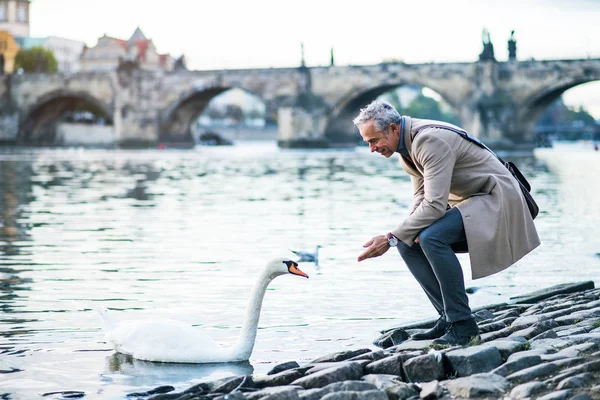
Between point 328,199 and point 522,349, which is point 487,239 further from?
point 328,199

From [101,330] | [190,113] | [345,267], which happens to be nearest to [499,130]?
[190,113]

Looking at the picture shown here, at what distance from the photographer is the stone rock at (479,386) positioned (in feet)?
13.2

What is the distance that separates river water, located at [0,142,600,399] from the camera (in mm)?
5592

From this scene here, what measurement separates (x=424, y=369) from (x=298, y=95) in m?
53.4

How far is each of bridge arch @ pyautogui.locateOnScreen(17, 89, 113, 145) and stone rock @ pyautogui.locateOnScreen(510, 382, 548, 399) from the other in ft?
197

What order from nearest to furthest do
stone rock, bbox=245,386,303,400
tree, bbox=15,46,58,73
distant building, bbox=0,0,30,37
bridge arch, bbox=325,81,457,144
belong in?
stone rock, bbox=245,386,303,400 < bridge arch, bbox=325,81,457,144 < tree, bbox=15,46,58,73 < distant building, bbox=0,0,30,37

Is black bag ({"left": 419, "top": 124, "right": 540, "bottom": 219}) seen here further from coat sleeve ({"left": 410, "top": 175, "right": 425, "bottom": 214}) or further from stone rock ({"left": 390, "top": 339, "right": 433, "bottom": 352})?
stone rock ({"left": 390, "top": 339, "right": 433, "bottom": 352})

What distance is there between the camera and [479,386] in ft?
13.3

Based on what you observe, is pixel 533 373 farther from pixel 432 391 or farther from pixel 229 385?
pixel 229 385

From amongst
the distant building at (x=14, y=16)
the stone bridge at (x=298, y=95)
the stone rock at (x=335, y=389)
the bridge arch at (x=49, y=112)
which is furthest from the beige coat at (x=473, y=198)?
the distant building at (x=14, y=16)

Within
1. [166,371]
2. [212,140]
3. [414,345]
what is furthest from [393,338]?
[212,140]

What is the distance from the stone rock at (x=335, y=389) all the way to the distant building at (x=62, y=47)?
115 meters

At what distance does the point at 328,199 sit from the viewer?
18391 mm

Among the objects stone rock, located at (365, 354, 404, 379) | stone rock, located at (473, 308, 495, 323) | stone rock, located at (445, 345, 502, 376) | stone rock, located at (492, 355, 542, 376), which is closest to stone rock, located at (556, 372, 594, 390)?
stone rock, located at (492, 355, 542, 376)
